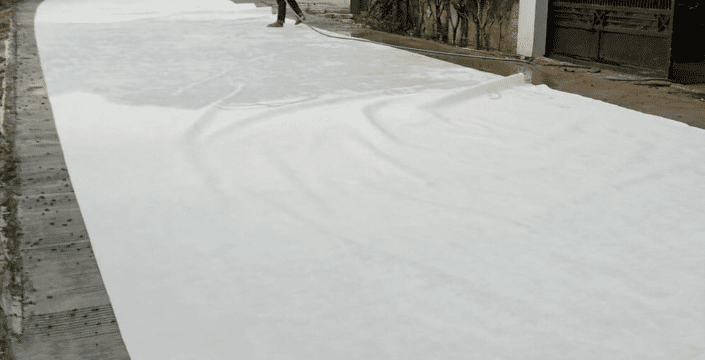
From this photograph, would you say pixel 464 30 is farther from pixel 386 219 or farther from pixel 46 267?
pixel 46 267

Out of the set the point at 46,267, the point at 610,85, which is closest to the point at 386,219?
the point at 46,267

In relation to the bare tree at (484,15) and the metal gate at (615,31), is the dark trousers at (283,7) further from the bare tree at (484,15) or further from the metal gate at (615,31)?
the metal gate at (615,31)

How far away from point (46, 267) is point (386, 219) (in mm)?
1205

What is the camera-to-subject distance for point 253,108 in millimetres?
4492

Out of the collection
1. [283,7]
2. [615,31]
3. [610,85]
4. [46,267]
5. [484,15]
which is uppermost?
[283,7]

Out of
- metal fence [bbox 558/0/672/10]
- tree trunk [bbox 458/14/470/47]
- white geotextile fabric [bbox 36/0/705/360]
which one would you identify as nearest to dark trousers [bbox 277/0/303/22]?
tree trunk [bbox 458/14/470/47]

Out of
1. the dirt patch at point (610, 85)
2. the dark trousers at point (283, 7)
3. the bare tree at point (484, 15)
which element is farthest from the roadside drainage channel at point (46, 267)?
the dark trousers at point (283, 7)

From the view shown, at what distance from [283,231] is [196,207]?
0.45m

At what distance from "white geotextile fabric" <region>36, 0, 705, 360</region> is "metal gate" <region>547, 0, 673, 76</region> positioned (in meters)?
1.02

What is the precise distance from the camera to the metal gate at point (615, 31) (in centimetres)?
531

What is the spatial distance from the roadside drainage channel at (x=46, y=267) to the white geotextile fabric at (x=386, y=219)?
0.06 m

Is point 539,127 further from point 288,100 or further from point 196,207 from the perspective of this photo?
point 196,207

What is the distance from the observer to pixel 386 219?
104 inches

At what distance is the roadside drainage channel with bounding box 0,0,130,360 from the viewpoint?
1784 mm
